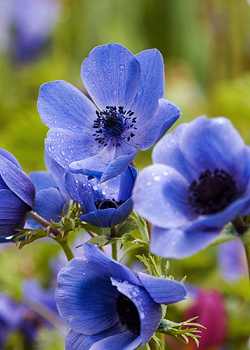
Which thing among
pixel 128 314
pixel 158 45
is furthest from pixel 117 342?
pixel 158 45

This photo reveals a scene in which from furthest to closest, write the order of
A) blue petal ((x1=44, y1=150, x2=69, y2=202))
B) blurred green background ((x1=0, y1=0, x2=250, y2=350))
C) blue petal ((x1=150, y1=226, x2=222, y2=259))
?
1. blurred green background ((x1=0, y1=0, x2=250, y2=350))
2. blue petal ((x1=44, y1=150, x2=69, y2=202))
3. blue petal ((x1=150, y1=226, x2=222, y2=259))

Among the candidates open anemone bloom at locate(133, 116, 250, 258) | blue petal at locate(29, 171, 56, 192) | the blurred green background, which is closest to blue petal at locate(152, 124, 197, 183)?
open anemone bloom at locate(133, 116, 250, 258)

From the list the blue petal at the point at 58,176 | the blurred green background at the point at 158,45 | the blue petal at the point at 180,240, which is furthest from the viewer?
the blurred green background at the point at 158,45

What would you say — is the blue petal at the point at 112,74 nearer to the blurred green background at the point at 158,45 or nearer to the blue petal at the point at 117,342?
the blue petal at the point at 117,342

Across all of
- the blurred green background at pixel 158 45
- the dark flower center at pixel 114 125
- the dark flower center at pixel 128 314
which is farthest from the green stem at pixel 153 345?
the blurred green background at pixel 158 45

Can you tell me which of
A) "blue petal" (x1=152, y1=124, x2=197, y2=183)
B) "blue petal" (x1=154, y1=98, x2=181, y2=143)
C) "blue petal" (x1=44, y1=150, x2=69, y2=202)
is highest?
"blue petal" (x1=154, y1=98, x2=181, y2=143)

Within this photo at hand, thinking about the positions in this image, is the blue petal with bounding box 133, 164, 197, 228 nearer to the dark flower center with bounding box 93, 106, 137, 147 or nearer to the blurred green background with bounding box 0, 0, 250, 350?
the dark flower center with bounding box 93, 106, 137, 147

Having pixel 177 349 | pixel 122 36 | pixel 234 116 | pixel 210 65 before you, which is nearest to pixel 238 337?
pixel 177 349
